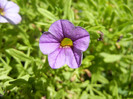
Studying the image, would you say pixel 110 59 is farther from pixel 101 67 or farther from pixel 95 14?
pixel 95 14

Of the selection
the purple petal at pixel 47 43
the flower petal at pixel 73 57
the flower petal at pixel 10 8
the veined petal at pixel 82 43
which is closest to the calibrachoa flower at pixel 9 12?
the flower petal at pixel 10 8

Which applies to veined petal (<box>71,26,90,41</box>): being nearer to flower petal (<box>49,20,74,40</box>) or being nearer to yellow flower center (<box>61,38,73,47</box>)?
flower petal (<box>49,20,74,40</box>)

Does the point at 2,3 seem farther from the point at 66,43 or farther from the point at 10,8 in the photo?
the point at 66,43

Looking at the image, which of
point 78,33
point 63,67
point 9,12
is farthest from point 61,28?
point 9,12

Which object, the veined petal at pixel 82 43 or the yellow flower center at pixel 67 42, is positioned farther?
the yellow flower center at pixel 67 42

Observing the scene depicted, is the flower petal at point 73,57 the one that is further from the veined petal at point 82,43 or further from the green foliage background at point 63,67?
the green foliage background at point 63,67

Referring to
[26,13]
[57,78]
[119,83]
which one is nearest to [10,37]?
[26,13]

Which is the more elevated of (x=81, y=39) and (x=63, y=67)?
(x=81, y=39)
